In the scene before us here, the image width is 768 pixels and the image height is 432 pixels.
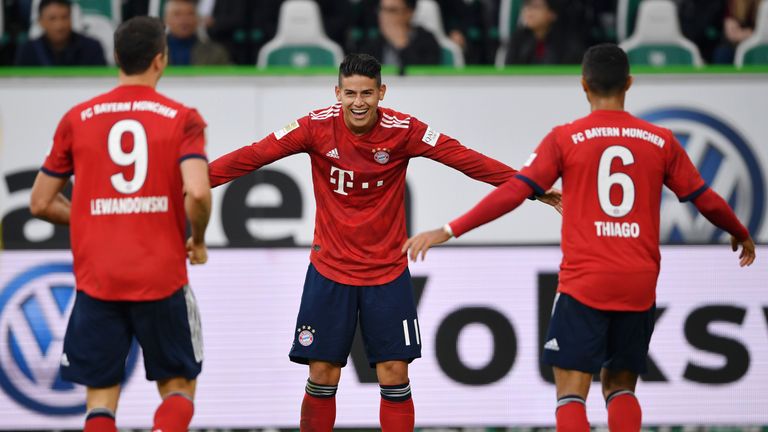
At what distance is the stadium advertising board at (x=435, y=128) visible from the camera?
A: 802 centimetres

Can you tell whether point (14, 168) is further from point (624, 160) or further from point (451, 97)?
point (624, 160)

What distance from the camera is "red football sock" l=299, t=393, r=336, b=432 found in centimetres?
605

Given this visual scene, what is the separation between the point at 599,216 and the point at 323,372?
169 cm

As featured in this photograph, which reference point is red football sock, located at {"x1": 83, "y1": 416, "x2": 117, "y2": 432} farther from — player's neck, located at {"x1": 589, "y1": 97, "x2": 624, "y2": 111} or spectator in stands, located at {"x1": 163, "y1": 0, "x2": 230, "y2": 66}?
spectator in stands, located at {"x1": 163, "y1": 0, "x2": 230, "y2": 66}

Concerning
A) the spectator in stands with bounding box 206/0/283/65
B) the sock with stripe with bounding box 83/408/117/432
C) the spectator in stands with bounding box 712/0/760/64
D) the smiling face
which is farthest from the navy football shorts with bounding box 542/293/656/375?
the spectator in stands with bounding box 206/0/283/65

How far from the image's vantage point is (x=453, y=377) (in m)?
7.66

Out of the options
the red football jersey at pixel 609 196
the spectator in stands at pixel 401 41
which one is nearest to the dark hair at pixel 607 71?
the red football jersey at pixel 609 196

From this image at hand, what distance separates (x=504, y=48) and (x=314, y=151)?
488cm

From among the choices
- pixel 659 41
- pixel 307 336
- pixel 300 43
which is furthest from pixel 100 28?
pixel 307 336

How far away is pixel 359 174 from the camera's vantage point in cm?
593

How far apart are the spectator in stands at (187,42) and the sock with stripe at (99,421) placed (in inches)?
189

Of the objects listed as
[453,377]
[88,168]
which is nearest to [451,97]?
[453,377]

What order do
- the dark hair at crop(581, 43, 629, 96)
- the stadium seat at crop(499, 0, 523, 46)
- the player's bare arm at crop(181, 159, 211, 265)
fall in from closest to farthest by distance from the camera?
the player's bare arm at crop(181, 159, 211, 265), the dark hair at crop(581, 43, 629, 96), the stadium seat at crop(499, 0, 523, 46)

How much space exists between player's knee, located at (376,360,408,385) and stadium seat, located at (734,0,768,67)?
4.86 m
